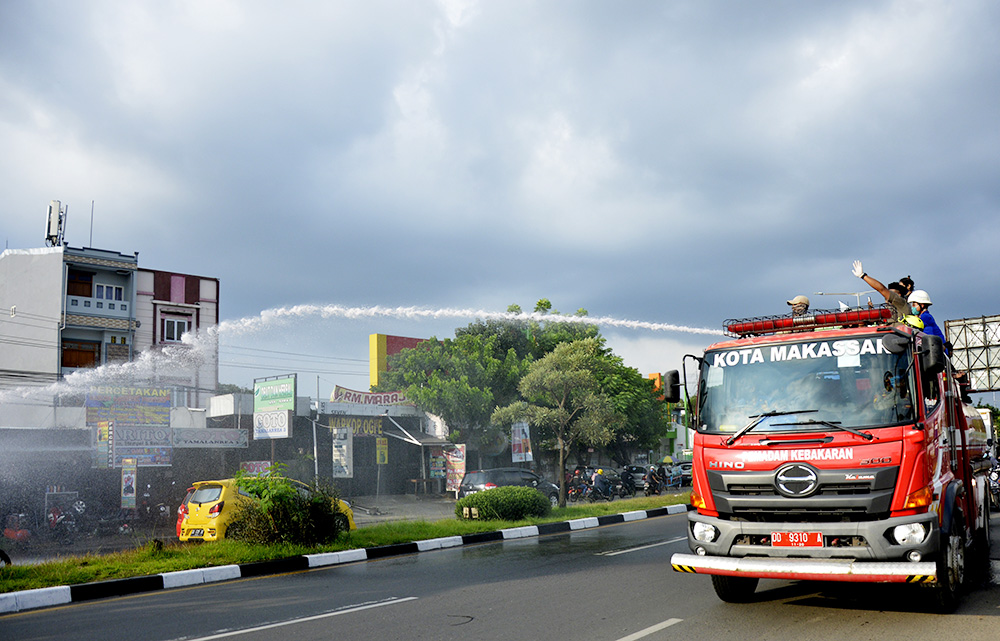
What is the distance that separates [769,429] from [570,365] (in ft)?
70.9

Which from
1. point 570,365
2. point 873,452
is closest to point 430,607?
point 873,452

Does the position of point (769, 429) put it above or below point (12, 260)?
below

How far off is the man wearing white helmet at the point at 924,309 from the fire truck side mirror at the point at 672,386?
8.93ft

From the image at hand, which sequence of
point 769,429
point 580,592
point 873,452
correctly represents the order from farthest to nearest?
point 580,592, point 769,429, point 873,452

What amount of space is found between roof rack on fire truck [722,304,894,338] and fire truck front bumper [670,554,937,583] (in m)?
2.30

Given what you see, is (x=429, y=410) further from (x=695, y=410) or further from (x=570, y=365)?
(x=695, y=410)

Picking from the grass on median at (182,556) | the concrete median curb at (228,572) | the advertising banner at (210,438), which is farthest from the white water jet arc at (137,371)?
the concrete median curb at (228,572)

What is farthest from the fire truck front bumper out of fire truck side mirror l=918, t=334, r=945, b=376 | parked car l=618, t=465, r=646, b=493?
parked car l=618, t=465, r=646, b=493

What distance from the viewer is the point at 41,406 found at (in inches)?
1149

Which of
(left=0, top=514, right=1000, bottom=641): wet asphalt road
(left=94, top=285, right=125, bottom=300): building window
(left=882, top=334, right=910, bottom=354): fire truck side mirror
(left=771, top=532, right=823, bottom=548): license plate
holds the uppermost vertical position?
(left=94, top=285, right=125, bottom=300): building window

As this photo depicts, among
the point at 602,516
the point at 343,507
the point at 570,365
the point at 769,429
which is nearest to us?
the point at 769,429

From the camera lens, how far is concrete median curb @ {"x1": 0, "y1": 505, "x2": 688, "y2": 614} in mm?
8352

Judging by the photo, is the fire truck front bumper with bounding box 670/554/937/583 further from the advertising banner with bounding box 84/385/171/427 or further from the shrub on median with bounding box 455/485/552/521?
the advertising banner with bounding box 84/385/171/427

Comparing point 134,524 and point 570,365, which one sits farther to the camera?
point 570,365
